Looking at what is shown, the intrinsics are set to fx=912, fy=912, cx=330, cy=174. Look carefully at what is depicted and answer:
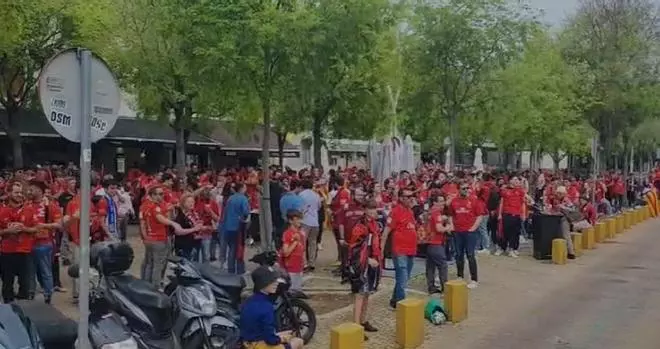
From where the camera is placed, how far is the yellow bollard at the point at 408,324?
10852 mm

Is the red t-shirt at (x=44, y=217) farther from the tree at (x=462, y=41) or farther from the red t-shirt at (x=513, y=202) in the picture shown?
the tree at (x=462, y=41)

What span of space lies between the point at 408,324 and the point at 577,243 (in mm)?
12308

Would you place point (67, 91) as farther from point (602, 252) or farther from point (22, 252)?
point (602, 252)

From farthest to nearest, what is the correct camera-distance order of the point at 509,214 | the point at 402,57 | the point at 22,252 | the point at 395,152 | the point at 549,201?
the point at 402,57
the point at 395,152
the point at 549,201
the point at 509,214
the point at 22,252

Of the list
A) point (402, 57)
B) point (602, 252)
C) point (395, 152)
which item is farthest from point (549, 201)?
point (402, 57)

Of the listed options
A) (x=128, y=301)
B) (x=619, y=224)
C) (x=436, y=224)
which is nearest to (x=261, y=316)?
(x=128, y=301)

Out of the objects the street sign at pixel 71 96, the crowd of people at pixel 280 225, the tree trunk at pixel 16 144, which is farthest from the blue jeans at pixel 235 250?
the tree trunk at pixel 16 144

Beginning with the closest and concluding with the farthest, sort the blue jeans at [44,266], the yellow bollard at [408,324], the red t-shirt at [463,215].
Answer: the yellow bollard at [408,324] → the blue jeans at [44,266] → the red t-shirt at [463,215]

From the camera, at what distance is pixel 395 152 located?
78.7 feet

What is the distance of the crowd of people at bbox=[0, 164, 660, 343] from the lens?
11.5m

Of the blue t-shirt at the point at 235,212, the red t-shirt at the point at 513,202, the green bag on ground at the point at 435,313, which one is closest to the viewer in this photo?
the green bag on ground at the point at 435,313

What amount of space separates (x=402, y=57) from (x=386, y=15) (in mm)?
12471

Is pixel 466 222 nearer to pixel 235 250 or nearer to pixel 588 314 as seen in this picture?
pixel 588 314

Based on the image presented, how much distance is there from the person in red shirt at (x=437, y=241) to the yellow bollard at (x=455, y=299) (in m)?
1.05
